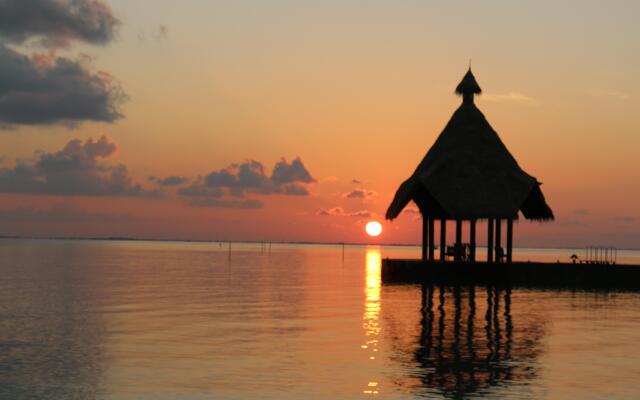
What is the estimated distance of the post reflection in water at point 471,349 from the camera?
19.8 meters

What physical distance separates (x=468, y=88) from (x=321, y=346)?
110 ft

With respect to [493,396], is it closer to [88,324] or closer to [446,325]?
[446,325]

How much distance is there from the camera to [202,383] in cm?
1919

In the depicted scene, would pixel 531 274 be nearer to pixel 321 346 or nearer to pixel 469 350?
pixel 469 350

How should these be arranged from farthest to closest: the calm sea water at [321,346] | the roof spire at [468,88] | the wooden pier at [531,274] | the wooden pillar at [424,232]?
1. the roof spire at [468,88]
2. the wooden pillar at [424,232]
3. the wooden pier at [531,274]
4. the calm sea water at [321,346]

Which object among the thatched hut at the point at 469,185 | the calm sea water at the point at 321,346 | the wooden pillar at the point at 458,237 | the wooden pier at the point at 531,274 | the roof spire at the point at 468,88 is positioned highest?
the roof spire at the point at 468,88

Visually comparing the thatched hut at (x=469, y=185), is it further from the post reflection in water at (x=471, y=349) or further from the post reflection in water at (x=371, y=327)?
the post reflection in water at (x=471, y=349)

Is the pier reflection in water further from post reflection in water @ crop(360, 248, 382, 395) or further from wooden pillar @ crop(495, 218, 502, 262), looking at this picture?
wooden pillar @ crop(495, 218, 502, 262)

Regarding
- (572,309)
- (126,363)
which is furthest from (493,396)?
(572,309)

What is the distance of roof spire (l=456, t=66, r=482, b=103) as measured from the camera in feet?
183

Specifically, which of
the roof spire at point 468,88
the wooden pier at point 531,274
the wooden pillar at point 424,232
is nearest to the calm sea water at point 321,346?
the wooden pier at point 531,274

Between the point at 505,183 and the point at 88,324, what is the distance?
91.2ft

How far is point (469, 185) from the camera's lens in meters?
51.5

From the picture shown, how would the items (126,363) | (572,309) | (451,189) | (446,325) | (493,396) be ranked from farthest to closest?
(451,189) < (572,309) < (446,325) < (126,363) < (493,396)
